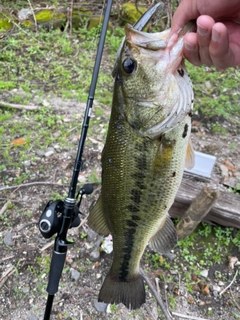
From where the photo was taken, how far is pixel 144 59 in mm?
1532

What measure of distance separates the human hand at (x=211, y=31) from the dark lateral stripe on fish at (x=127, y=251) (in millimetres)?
982

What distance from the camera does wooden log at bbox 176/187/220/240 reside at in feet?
9.23

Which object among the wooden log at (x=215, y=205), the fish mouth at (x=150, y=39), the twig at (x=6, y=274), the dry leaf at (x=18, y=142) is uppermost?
the fish mouth at (x=150, y=39)

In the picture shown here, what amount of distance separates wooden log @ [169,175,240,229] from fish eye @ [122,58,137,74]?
6.13ft

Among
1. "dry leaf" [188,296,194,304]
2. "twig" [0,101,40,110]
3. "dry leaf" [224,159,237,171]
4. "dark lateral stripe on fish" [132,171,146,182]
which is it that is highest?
"dark lateral stripe on fish" [132,171,146,182]

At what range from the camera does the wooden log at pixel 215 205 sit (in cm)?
323

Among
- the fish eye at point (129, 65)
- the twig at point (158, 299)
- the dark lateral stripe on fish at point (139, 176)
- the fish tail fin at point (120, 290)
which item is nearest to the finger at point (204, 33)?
the fish eye at point (129, 65)

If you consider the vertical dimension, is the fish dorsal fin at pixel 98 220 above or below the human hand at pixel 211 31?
below

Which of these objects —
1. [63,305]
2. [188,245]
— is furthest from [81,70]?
[63,305]

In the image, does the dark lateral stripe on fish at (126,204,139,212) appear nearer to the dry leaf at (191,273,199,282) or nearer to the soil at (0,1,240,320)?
the soil at (0,1,240,320)

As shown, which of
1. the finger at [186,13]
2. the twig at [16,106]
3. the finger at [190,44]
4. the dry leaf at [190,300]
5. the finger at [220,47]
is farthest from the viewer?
the twig at [16,106]

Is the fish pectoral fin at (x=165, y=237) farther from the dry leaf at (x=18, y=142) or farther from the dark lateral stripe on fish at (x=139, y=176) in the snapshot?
the dry leaf at (x=18, y=142)

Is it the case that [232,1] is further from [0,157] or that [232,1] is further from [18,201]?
[0,157]

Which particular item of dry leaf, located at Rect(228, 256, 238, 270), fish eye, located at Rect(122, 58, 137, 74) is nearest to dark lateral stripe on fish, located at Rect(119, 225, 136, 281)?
fish eye, located at Rect(122, 58, 137, 74)
